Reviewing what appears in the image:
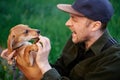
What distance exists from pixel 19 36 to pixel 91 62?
559 mm

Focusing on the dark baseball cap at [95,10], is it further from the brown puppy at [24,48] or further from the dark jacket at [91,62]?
the brown puppy at [24,48]

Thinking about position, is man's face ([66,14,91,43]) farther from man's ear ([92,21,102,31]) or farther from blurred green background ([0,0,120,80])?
blurred green background ([0,0,120,80])

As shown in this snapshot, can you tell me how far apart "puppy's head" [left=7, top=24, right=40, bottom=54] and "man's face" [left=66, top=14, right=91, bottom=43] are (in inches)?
11.1

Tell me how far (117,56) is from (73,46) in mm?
504

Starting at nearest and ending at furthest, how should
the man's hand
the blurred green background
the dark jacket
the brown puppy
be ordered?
the dark jacket
the man's hand
the brown puppy
the blurred green background

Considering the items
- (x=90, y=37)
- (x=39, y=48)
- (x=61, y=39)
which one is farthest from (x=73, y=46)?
(x=61, y=39)

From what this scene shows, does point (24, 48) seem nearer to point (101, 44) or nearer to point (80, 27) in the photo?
point (80, 27)

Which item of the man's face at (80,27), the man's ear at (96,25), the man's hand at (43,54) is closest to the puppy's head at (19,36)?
the man's hand at (43,54)

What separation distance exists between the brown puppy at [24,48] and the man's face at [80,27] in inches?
11.1

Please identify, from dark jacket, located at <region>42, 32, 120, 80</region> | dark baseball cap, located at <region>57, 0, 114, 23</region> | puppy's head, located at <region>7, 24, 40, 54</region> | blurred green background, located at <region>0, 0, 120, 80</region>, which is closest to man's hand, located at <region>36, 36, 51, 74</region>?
dark jacket, located at <region>42, 32, 120, 80</region>

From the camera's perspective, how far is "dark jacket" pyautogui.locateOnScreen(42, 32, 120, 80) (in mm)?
2049

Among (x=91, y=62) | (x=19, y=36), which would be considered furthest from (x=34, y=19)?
(x=91, y=62)

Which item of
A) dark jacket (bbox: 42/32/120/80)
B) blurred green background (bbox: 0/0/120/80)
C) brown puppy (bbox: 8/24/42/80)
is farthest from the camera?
blurred green background (bbox: 0/0/120/80)

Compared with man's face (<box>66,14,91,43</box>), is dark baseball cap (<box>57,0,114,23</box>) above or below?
above
